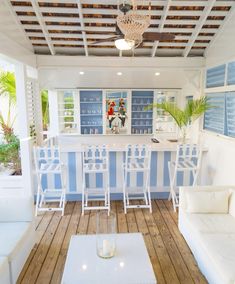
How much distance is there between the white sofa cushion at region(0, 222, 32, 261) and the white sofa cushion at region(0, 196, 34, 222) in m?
0.07

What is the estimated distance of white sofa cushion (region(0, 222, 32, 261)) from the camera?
7.32 ft

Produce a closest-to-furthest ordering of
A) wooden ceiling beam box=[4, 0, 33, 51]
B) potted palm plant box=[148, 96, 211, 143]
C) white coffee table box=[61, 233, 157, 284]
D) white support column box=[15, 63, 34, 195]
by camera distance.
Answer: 1. white coffee table box=[61, 233, 157, 284]
2. wooden ceiling beam box=[4, 0, 33, 51]
3. white support column box=[15, 63, 34, 195]
4. potted palm plant box=[148, 96, 211, 143]

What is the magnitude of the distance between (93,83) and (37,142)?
2.53m

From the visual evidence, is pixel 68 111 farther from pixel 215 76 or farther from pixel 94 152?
pixel 215 76

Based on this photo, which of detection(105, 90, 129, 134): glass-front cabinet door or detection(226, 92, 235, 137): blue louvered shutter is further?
detection(105, 90, 129, 134): glass-front cabinet door

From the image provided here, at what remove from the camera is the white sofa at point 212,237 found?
2.08 metres

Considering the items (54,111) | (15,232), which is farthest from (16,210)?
(54,111)

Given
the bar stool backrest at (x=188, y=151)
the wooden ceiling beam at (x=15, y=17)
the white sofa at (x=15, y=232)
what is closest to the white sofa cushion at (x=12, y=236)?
the white sofa at (x=15, y=232)

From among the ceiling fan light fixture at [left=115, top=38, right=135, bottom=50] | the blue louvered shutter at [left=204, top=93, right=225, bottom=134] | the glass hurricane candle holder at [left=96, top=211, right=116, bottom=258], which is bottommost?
the glass hurricane candle holder at [left=96, top=211, right=116, bottom=258]

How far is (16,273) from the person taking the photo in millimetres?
2371

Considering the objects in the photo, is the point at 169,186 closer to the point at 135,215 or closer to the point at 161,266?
the point at 135,215

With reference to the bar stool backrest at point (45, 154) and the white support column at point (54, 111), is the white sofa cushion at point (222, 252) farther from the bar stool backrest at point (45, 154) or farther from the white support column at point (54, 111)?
the white support column at point (54, 111)

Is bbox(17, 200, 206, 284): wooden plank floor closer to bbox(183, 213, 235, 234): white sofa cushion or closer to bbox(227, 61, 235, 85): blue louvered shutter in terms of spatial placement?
bbox(183, 213, 235, 234): white sofa cushion

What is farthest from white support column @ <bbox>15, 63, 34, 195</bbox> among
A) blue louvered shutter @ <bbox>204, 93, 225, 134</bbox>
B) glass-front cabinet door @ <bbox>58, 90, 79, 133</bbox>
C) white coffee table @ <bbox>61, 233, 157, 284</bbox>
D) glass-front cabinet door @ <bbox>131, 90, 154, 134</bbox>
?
glass-front cabinet door @ <bbox>131, 90, 154, 134</bbox>
